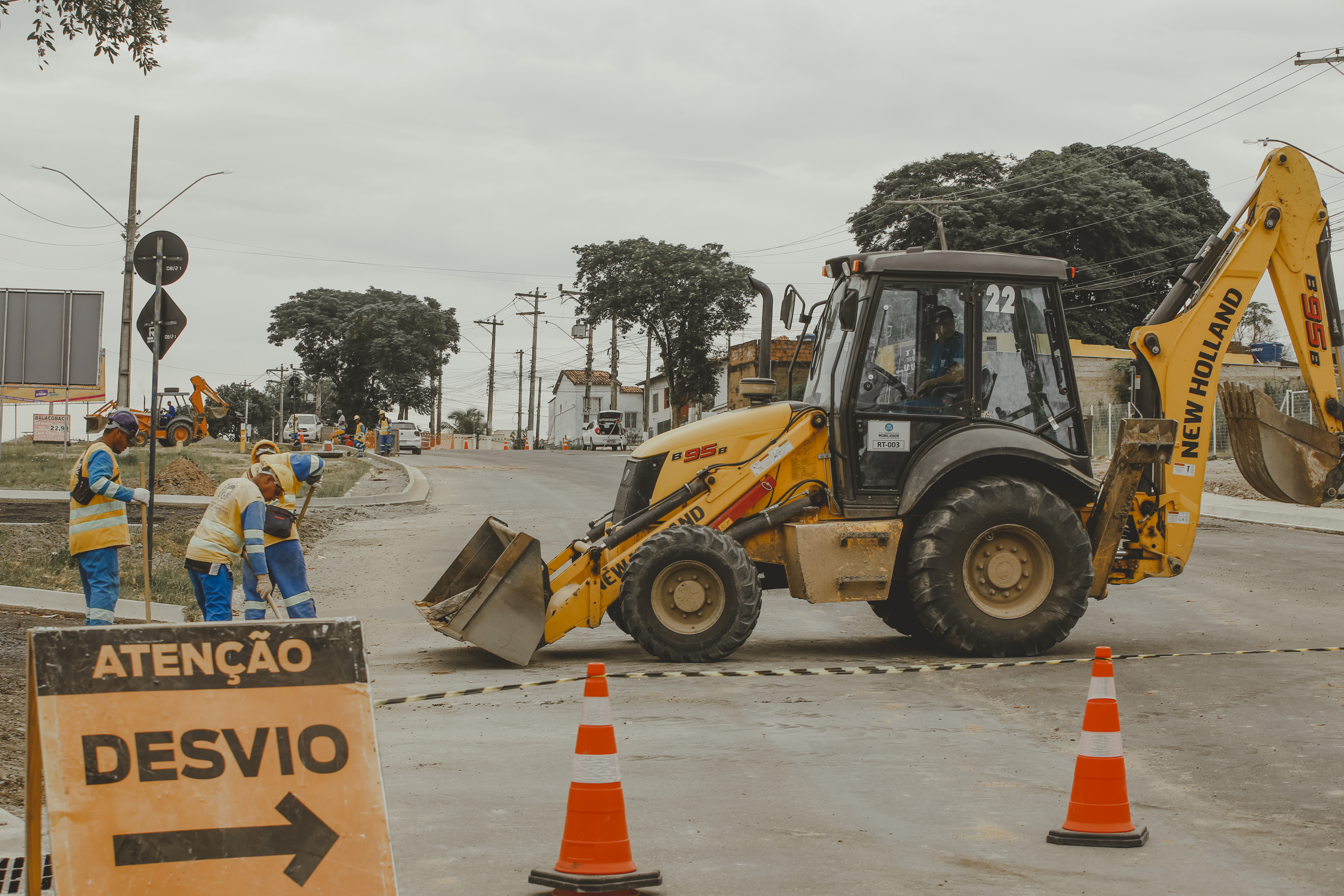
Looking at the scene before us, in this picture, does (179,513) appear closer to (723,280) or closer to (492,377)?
(723,280)

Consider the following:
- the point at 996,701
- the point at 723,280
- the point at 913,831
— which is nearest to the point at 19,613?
the point at 996,701

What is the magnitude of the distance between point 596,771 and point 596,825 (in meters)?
0.18

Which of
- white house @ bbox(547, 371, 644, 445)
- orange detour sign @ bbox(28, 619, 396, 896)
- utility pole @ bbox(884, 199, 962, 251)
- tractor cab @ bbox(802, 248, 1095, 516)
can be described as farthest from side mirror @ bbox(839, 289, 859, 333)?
white house @ bbox(547, 371, 644, 445)

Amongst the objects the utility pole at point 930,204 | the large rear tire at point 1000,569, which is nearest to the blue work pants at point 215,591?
the large rear tire at point 1000,569

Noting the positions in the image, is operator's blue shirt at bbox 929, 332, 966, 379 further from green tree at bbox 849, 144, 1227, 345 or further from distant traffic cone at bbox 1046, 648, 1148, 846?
green tree at bbox 849, 144, 1227, 345

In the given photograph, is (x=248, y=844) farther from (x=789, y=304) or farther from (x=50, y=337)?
(x=50, y=337)

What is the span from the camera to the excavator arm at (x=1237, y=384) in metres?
10.3

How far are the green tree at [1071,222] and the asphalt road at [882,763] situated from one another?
36.7 m

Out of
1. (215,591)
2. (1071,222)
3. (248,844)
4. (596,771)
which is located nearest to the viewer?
(248,844)

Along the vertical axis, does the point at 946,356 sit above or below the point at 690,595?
above

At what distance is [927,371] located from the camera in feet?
32.6

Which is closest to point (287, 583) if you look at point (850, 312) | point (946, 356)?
point (850, 312)

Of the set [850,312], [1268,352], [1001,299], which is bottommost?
[850,312]

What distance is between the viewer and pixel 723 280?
64125 mm
